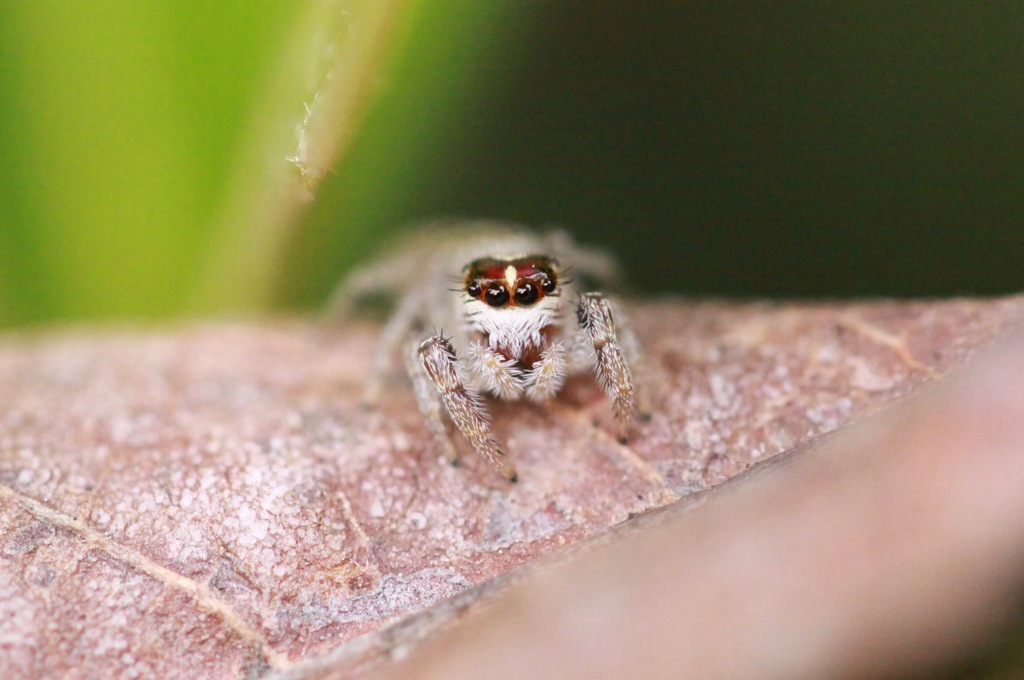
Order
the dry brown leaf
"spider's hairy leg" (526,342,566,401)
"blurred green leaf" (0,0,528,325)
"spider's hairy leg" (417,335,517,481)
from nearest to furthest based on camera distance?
1. the dry brown leaf
2. "spider's hairy leg" (417,335,517,481)
3. "spider's hairy leg" (526,342,566,401)
4. "blurred green leaf" (0,0,528,325)

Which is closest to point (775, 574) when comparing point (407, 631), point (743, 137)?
point (407, 631)

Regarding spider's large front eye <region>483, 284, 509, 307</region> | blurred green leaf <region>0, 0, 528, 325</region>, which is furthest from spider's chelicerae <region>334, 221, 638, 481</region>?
blurred green leaf <region>0, 0, 528, 325</region>

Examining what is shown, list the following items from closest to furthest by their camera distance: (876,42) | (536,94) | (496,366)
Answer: (496,366)
(876,42)
(536,94)

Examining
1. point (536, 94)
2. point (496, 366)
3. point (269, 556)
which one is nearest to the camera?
point (269, 556)

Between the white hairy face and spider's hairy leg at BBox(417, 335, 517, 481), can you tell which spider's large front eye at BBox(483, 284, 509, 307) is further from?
spider's hairy leg at BBox(417, 335, 517, 481)

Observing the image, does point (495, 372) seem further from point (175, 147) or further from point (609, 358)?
point (175, 147)

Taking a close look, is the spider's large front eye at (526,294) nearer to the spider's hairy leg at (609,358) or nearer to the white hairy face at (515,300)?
the white hairy face at (515,300)

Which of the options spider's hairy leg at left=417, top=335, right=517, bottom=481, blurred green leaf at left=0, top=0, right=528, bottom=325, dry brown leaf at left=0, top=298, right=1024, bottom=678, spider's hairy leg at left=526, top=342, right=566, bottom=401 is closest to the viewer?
dry brown leaf at left=0, top=298, right=1024, bottom=678

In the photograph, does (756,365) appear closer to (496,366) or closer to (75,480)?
(496,366)
